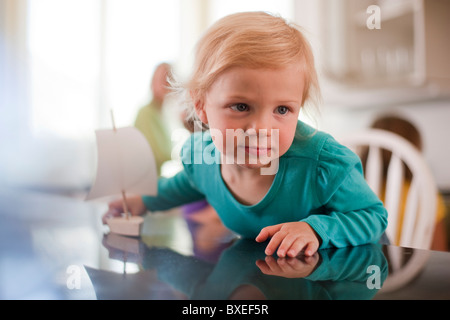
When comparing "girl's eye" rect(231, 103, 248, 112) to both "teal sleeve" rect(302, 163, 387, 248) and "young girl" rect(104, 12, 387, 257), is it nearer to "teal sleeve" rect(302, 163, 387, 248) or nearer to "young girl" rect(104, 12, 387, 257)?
"young girl" rect(104, 12, 387, 257)

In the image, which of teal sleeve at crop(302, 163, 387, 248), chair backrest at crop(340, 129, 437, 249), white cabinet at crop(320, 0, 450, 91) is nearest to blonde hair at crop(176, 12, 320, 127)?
teal sleeve at crop(302, 163, 387, 248)

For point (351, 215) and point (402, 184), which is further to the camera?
point (402, 184)

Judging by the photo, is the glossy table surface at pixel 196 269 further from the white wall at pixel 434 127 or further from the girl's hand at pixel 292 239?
the white wall at pixel 434 127

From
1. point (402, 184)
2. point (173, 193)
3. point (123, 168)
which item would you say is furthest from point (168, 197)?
point (402, 184)

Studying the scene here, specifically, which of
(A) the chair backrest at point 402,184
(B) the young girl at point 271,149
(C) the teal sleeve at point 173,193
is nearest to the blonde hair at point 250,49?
(B) the young girl at point 271,149

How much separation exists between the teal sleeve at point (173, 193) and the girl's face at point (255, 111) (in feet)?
0.88

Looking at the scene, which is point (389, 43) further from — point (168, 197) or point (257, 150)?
point (257, 150)

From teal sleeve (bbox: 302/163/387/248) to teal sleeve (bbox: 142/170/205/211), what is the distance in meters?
0.25

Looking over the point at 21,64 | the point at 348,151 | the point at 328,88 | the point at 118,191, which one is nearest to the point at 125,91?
the point at 21,64

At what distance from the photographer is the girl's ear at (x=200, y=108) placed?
16.0 inches

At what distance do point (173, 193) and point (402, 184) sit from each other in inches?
23.8

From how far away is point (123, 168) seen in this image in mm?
476

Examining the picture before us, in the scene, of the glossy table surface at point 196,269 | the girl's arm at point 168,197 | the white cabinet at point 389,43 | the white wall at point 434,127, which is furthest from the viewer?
the white wall at point 434,127
